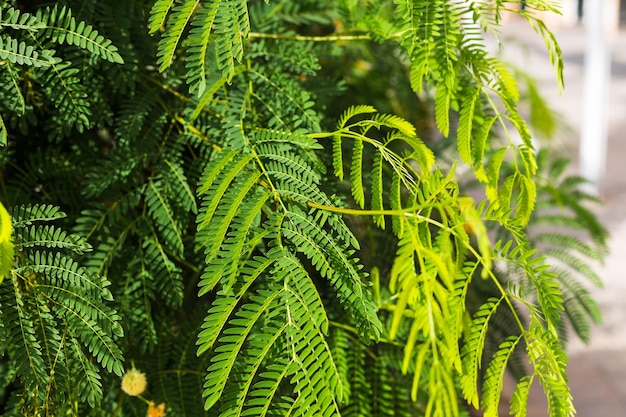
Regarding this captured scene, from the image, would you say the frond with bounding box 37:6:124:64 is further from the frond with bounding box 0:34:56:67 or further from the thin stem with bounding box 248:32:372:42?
the thin stem with bounding box 248:32:372:42

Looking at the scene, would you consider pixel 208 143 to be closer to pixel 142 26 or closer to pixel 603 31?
pixel 142 26

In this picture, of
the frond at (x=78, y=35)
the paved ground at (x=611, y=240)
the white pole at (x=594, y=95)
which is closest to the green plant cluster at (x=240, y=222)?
the frond at (x=78, y=35)

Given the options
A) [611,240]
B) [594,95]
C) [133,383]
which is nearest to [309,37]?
[133,383]

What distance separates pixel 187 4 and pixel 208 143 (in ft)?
0.58

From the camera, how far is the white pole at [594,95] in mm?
2637

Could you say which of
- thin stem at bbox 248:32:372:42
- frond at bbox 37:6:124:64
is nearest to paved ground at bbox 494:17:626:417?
thin stem at bbox 248:32:372:42

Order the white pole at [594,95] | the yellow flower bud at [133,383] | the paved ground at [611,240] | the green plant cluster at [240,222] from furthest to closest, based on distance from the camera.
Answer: the white pole at [594,95]
the paved ground at [611,240]
the yellow flower bud at [133,383]
the green plant cluster at [240,222]

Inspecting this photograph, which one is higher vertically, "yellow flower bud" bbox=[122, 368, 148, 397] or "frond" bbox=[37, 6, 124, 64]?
"frond" bbox=[37, 6, 124, 64]

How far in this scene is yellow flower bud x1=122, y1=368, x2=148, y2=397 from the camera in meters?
0.63

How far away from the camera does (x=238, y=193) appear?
1.65 ft

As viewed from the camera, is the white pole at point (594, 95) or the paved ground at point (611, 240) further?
the white pole at point (594, 95)

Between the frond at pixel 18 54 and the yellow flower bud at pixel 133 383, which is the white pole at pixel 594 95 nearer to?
the yellow flower bud at pixel 133 383

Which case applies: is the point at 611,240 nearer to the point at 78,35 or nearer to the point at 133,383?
the point at 133,383

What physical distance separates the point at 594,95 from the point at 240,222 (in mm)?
2481
